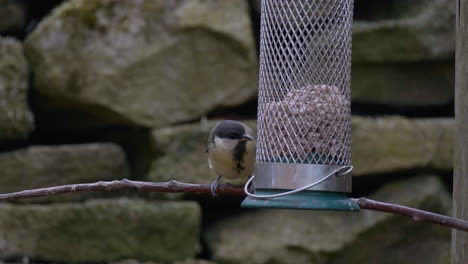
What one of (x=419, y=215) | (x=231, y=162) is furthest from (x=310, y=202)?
(x=231, y=162)

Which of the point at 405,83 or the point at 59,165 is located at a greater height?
the point at 405,83

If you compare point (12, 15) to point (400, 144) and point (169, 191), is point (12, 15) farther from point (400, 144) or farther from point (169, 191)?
point (400, 144)

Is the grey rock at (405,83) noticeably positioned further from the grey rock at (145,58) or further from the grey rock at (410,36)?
the grey rock at (145,58)

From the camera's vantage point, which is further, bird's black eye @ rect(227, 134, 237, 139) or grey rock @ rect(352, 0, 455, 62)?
grey rock @ rect(352, 0, 455, 62)

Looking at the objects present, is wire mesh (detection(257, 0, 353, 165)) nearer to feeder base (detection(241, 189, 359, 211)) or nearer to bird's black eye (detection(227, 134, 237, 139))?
feeder base (detection(241, 189, 359, 211))

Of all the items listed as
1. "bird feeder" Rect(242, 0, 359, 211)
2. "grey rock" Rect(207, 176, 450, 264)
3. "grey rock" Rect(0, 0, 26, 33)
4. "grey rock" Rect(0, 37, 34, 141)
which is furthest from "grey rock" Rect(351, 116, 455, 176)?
"grey rock" Rect(0, 0, 26, 33)

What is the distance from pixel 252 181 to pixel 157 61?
1787 millimetres

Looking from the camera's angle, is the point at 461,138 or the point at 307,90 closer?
the point at 461,138

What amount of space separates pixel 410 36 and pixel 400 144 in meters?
0.73

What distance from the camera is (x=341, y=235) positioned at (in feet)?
16.7

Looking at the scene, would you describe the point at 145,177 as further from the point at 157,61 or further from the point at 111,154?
the point at 157,61

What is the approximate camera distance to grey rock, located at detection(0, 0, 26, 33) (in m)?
4.71

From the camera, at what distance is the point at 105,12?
478 centimetres

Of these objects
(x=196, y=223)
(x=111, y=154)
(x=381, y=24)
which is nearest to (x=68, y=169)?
(x=111, y=154)
